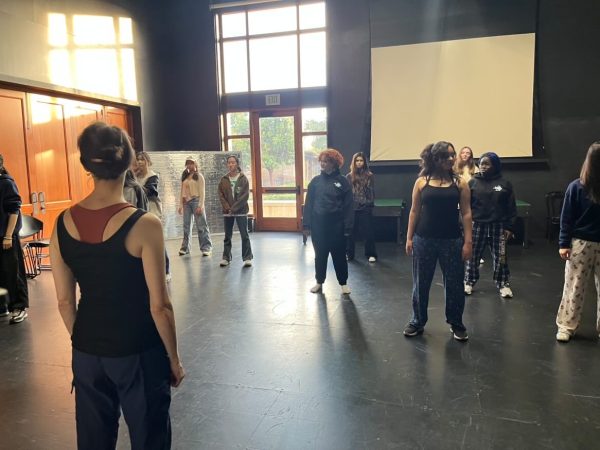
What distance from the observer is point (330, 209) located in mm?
4324

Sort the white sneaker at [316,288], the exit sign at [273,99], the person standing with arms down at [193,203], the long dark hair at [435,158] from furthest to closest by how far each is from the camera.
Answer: the exit sign at [273,99], the person standing with arms down at [193,203], the white sneaker at [316,288], the long dark hair at [435,158]

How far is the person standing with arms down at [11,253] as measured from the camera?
3816mm

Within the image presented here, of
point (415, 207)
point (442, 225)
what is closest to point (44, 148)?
point (415, 207)

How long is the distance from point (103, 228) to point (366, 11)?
7897mm

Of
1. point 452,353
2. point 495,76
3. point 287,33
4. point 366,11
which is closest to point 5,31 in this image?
point 287,33

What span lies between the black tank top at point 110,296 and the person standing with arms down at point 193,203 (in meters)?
5.45

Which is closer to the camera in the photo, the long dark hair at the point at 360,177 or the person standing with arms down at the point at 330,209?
the person standing with arms down at the point at 330,209

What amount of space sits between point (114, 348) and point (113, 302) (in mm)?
137

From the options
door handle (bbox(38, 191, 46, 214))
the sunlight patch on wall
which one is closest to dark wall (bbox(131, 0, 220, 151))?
the sunlight patch on wall

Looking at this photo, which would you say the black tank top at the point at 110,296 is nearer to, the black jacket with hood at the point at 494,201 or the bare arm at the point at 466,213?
the bare arm at the point at 466,213

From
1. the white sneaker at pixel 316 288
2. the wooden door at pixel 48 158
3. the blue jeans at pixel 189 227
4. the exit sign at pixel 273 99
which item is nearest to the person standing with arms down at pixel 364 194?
the white sneaker at pixel 316 288

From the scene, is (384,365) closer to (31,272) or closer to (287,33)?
(31,272)

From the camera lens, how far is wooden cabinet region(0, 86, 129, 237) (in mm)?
5719

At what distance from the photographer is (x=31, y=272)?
5922mm
